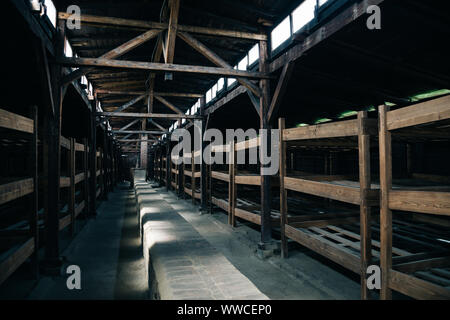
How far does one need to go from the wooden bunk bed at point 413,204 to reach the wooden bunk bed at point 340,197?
0.23 metres

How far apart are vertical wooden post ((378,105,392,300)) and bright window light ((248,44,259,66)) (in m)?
5.23

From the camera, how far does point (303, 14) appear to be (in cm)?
559

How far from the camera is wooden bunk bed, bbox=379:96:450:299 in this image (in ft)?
8.71

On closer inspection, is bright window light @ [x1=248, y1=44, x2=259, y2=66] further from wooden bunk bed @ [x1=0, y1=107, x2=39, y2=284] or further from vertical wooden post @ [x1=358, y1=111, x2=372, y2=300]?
wooden bunk bed @ [x1=0, y1=107, x2=39, y2=284]

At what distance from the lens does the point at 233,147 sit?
7969 mm

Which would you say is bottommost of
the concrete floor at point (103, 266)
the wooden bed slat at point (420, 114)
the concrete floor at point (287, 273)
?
the concrete floor at point (103, 266)

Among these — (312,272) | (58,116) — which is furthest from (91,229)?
(312,272)

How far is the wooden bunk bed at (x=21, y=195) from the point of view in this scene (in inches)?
138

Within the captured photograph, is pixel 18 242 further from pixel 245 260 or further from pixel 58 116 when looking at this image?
pixel 245 260

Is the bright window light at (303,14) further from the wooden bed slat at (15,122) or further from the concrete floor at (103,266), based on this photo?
the concrete floor at (103,266)

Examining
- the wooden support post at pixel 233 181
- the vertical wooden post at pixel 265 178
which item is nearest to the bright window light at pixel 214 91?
the wooden support post at pixel 233 181

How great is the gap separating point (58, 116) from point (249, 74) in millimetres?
4062

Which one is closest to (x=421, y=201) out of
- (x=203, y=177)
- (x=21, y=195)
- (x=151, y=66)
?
(x=151, y=66)

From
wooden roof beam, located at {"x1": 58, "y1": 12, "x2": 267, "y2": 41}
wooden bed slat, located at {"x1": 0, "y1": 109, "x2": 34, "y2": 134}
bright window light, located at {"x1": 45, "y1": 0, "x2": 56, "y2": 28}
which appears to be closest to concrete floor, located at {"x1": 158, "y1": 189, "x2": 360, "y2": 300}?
wooden bed slat, located at {"x1": 0, "y1": 109, "x2": 34, "y2": 134}
